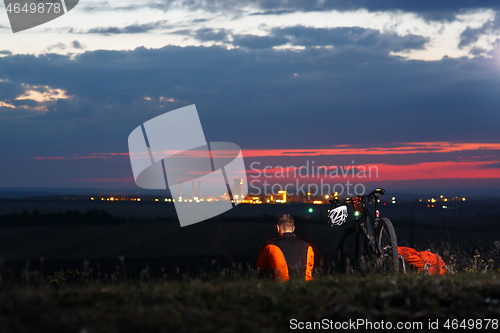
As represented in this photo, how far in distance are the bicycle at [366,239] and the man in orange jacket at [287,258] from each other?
6.52ft

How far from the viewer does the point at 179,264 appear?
76.7ft

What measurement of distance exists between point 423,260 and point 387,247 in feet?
2.06

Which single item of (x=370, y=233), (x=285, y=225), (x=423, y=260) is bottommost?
(x=423, y=260)

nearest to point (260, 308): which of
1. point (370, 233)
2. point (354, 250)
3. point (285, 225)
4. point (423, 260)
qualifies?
point (285, 225)

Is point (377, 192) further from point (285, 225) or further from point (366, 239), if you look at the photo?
point (285, 225)

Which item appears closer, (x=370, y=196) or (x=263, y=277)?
(x=263, y=277)

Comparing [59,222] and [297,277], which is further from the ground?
[297,277]

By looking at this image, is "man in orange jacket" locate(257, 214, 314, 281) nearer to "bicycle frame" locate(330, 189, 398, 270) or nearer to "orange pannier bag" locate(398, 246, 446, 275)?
"bicycle frame" locate(330, 189, 398, 270)

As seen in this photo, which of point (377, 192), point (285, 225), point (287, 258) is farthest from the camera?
point (377, 192)

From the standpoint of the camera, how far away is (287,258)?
9.09 m

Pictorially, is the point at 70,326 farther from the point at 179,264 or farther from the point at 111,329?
the point at 179,264

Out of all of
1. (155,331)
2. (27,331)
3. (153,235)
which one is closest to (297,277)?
(155,331)

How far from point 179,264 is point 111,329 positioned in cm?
1771

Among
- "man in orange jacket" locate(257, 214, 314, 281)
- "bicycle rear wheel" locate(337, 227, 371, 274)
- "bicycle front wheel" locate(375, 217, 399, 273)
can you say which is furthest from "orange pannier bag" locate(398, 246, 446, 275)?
"man in orange jacket" locate(257, 214, 314, 281)
